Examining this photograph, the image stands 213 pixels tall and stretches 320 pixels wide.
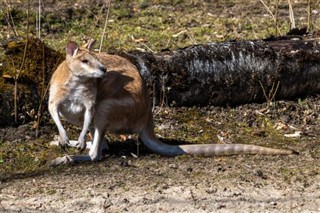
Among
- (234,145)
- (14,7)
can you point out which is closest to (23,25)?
(14,7)

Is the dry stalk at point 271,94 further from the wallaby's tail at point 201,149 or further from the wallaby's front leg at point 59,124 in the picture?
the wallaby's front leg at point 59,124

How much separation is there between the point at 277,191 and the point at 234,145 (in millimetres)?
662

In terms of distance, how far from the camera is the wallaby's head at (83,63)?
5.15 m

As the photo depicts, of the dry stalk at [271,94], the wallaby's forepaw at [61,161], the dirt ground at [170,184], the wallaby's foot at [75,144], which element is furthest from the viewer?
the dry stalk at [271,94]

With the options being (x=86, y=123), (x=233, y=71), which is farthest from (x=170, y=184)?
(x=233, y=71)

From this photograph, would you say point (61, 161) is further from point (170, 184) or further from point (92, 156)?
point (170, 184)

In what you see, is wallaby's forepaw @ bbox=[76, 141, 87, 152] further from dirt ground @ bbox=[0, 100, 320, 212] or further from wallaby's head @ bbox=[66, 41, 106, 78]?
wallaby's head @ bbox=[66, 41, 106, 78]

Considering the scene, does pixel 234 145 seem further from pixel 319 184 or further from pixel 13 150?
pixel 13 150

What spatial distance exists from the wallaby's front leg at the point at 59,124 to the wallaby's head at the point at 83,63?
29cm

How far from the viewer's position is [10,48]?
20.7 ft

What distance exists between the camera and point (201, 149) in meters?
5.51

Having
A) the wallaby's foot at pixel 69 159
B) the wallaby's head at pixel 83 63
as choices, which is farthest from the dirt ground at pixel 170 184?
the wallaby's head at pixel 83 63

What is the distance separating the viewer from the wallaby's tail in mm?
5473

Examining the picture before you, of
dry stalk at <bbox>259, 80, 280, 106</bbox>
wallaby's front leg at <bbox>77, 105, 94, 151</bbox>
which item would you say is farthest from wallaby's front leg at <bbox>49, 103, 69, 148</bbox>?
dry stalk at <bbox>259, 80, 280, 106</bbox>
